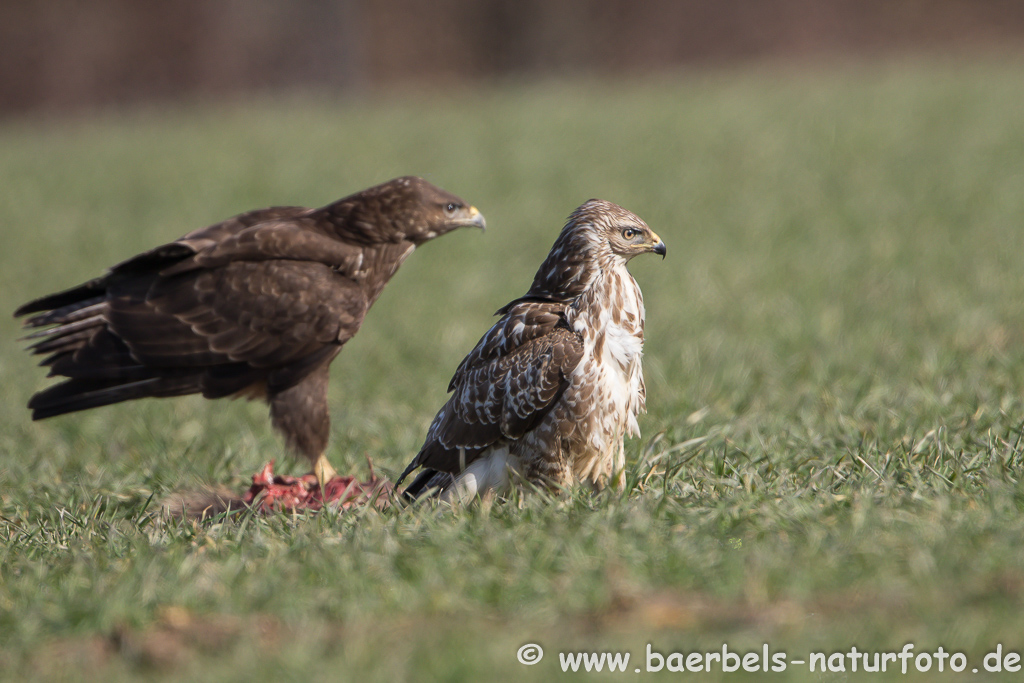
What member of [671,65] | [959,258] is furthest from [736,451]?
[671,65]

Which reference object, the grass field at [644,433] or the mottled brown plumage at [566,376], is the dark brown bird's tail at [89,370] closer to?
the grass field at [644,433]

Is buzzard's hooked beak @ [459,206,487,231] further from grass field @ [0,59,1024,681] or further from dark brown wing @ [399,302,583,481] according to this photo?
grass field @ [0,59,1024,681]

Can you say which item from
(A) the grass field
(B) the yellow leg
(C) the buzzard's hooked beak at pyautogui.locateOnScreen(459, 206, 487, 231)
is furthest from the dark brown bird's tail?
(C) the buzzard's hooked beak at pyautogui.locateOnScreen(459, 206, 487, 231)

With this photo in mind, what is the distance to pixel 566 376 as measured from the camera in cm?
390

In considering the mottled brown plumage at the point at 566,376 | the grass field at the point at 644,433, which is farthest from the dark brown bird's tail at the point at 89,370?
the mottled brown plumage at the point at 566,376

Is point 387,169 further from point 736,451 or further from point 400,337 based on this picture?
point 736,451

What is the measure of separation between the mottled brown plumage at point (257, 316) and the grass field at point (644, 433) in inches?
17.2

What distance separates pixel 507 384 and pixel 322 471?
4.67 feet

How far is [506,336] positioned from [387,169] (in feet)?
32.5

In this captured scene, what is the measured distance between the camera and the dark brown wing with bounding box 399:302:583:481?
3918mm

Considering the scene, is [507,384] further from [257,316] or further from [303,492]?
[257,316]

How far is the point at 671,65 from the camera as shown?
28.7 m

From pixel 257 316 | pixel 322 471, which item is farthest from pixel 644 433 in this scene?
pixel 257 316

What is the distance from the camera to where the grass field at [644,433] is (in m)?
2.84
